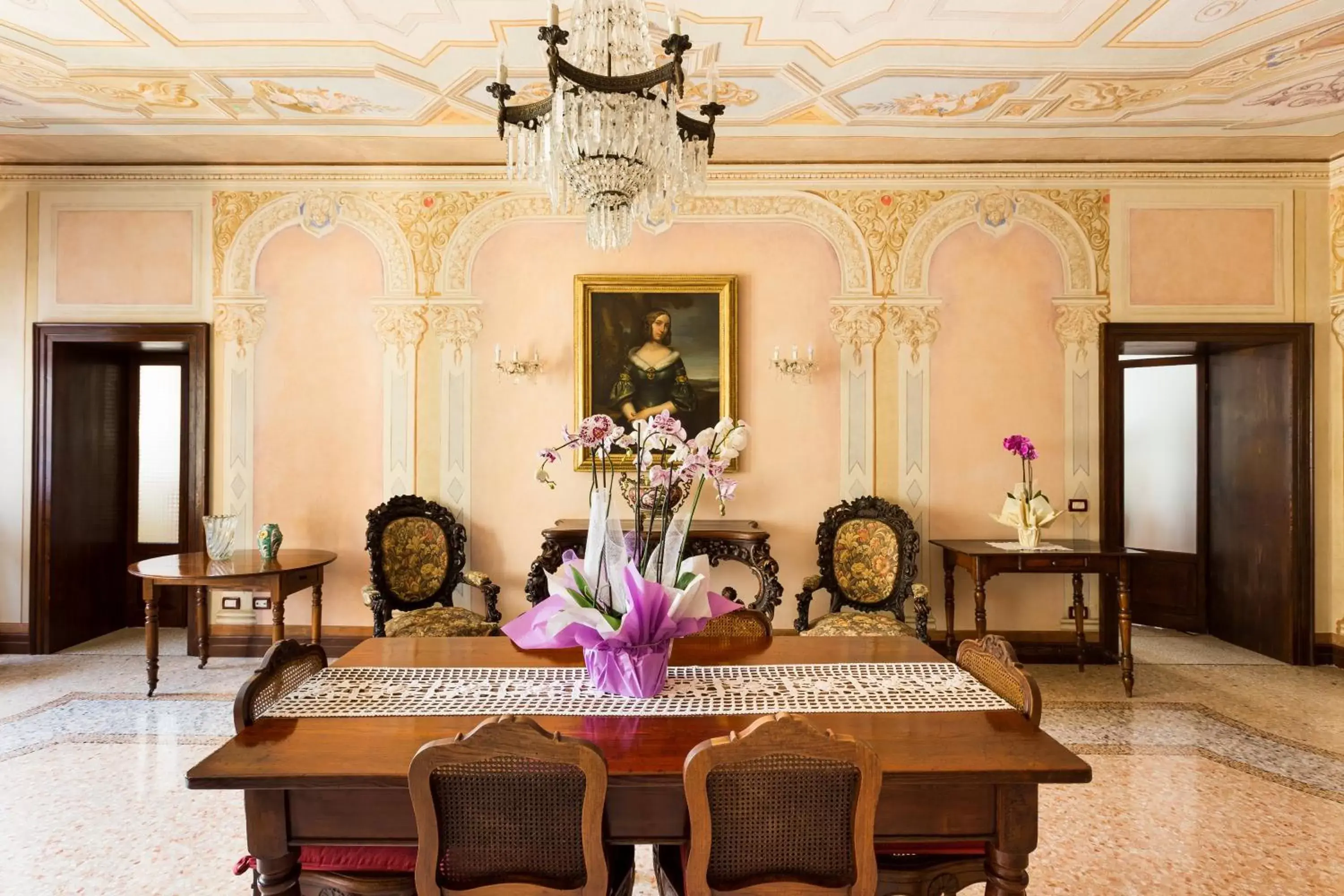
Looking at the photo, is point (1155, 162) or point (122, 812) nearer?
point (122, 812)

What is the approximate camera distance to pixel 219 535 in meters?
4.51

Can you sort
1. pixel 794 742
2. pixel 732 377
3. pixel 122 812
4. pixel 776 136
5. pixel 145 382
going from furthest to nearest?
pixel 145 382, pixel 732 377, pixel 776 136, pixel 122 812, pixel 794 742

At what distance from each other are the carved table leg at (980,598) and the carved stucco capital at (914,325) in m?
1.51

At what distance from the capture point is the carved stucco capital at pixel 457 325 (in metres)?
5.07

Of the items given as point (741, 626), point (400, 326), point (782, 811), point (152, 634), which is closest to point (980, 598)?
point (741, 626)

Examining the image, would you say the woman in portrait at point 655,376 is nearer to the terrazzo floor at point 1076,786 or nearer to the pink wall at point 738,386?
the pink wall at point 738,386

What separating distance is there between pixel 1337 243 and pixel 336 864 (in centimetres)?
659

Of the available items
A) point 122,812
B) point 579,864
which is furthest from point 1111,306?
point 122,812

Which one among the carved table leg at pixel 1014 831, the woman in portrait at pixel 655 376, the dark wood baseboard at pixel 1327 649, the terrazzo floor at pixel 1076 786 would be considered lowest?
the terrazzo floor at pixel 1076 786

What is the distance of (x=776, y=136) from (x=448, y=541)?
130 inches

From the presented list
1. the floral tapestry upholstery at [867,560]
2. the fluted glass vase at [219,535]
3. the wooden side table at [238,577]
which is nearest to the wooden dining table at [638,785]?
the wooden side table at [238,577]

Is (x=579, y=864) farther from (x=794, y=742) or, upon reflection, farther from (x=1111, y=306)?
(x=1111, y=306)

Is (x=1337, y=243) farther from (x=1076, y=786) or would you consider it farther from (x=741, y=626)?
(x=741, y=626)

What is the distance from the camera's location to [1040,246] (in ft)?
16.6
